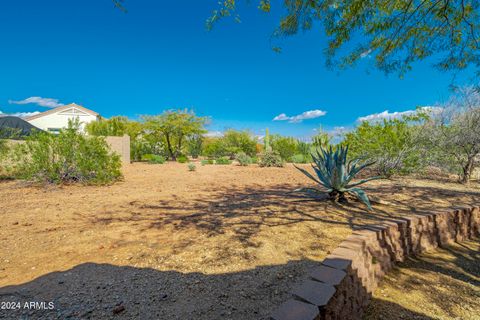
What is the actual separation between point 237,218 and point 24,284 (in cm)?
205

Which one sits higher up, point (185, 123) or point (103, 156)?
point (185, 123)

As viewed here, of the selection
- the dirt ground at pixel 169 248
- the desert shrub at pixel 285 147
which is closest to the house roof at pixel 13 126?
the dirt ground at pixel 169 248

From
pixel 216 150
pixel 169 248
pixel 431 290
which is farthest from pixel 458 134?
pixel 216 150

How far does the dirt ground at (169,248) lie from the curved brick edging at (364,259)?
247 mm

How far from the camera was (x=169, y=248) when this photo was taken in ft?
7.27

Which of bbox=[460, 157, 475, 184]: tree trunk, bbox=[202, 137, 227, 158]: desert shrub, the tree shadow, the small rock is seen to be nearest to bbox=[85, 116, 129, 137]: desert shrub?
bbox=[202, 137, 227, 158]: desert shrub

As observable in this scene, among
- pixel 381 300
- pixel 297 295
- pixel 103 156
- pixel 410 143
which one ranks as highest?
pixel 410 143

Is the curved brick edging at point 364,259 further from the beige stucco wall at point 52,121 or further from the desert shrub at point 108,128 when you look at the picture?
the beige stucco wall at point 52,121

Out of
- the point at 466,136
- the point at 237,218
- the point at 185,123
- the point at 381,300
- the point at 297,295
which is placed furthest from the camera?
the point at 185,123

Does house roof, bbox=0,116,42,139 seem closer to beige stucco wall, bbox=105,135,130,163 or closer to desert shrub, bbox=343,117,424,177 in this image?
beige stucco wall, bbox=105,135,130,163

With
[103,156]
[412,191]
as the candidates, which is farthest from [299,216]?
[103,156]

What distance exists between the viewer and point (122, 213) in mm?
3371

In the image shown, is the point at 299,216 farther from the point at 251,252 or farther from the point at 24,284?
the point at 24,284

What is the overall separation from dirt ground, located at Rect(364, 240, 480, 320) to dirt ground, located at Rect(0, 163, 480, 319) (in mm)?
550
